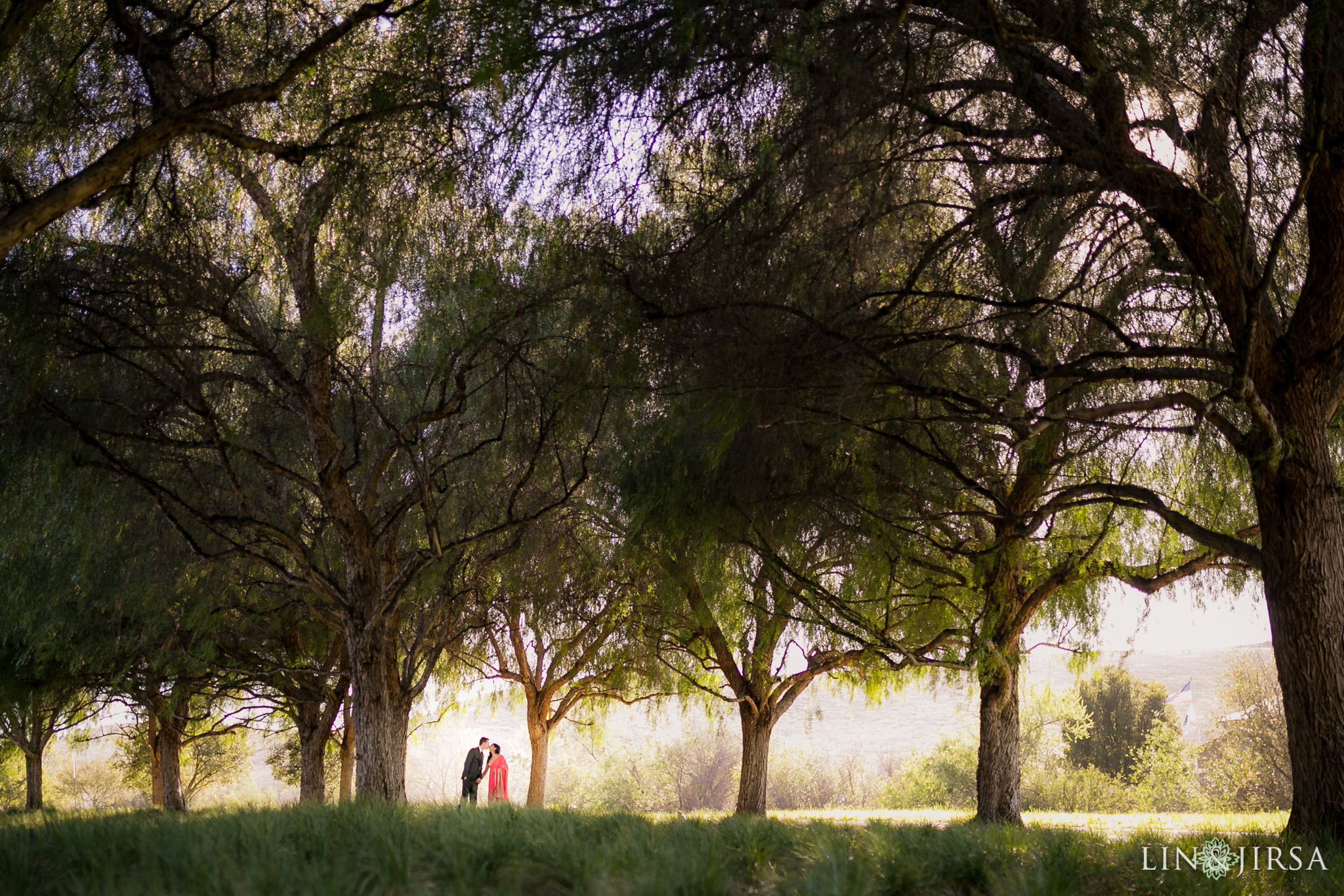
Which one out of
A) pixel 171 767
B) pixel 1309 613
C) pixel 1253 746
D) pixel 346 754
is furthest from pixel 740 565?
pixel 1253 746

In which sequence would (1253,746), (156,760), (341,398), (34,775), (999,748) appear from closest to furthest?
(341,398) → (999,748) → (34,775) → (156,760) → (1253,746)

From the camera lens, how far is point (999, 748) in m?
→ 10.3

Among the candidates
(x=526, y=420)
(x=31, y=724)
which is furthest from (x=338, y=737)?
(x=526, y=420)

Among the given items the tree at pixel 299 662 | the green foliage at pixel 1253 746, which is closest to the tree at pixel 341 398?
the tree at pixel 299 662

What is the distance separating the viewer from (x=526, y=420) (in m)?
7.90

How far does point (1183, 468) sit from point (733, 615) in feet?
17.9

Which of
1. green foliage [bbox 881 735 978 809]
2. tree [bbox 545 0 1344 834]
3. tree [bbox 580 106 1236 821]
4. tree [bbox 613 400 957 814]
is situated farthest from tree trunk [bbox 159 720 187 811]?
green foliage [bbox 881 735 978 809]

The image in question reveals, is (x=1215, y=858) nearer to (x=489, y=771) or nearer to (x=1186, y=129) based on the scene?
(x=1186, y=129)

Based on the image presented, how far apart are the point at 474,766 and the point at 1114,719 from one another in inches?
1499

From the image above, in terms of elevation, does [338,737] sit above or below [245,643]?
below

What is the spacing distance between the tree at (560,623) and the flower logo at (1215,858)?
23.1 feet

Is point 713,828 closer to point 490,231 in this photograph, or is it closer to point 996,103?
point 490,231

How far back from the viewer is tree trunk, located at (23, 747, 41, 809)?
18.0 m

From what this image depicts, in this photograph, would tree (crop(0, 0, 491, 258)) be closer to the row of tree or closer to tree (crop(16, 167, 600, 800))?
the row of tree
